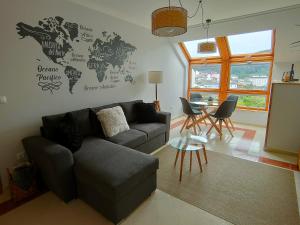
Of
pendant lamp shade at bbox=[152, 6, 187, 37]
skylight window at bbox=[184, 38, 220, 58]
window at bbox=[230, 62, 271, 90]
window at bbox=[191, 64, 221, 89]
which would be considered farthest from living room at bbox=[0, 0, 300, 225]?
window at bbox=[191, 64, 221, 89]

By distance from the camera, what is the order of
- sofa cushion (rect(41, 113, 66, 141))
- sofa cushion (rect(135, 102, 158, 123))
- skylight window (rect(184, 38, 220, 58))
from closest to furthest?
sofa cushion (rect(41, 113, 66, 141)), sofa cushion (rect(135, 102, 158, 123)), skylight window (rect(184, 38, 220, 58))

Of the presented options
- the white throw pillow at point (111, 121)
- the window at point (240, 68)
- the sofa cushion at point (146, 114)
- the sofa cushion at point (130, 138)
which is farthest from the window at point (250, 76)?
the white throw pillow at point (111, 121)

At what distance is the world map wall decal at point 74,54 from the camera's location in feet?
8.04

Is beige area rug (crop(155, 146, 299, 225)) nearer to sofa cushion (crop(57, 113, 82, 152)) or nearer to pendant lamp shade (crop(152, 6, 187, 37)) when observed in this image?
sofa cushion (crop(57, 113, 82, 152))

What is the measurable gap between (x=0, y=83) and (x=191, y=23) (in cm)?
379

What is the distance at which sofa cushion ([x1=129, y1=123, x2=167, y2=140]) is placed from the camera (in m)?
3.06

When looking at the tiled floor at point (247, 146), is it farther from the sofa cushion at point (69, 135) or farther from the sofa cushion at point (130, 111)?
the sofa cushion at point (69, 135)

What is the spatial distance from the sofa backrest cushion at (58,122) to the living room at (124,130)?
0.02 m

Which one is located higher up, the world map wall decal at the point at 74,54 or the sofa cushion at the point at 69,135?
the world map wall decal at the point at 74,54

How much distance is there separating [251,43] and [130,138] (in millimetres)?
4370

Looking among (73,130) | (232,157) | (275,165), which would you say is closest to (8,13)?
(73,130)

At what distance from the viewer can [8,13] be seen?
2100mm

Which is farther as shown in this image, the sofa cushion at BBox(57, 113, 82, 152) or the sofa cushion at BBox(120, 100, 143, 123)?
the sofa cushion at BBox(120, 100, 143, 123)

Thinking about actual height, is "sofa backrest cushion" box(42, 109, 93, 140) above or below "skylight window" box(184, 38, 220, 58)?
below
